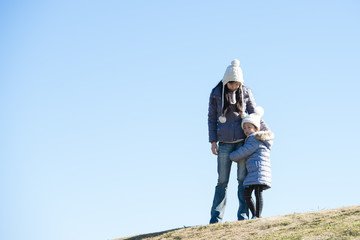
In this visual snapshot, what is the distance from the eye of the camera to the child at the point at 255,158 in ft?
32.4

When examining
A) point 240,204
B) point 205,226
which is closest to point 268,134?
point 240,204

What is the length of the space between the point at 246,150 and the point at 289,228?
1.85 meters

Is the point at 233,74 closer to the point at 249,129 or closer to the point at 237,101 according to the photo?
the point at 237,101

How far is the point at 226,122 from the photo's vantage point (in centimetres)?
1051

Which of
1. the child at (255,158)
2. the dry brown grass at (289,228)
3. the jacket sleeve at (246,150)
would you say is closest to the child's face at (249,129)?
the child at (255,158)

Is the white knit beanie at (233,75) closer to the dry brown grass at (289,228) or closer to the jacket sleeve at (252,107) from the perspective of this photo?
the jacket sleeve at (252,107)

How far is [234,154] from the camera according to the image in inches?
401

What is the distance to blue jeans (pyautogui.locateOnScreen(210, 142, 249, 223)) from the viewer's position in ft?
33.7

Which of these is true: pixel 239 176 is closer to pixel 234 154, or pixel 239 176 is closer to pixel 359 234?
pixel 234 154

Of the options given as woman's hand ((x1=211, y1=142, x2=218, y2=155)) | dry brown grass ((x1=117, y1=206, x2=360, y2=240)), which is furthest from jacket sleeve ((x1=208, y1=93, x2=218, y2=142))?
dry brown grass ((x1=117, y1=206, x2=360, y2=240))

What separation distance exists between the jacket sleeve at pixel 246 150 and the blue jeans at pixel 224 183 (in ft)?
0.62

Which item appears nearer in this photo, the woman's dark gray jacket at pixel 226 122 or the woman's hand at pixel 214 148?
the woman's dark gray jacket at pixel 226 122

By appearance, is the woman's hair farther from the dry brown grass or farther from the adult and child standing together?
the dry brown grass

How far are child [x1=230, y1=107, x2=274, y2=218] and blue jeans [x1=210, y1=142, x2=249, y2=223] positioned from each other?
182 millimetres
